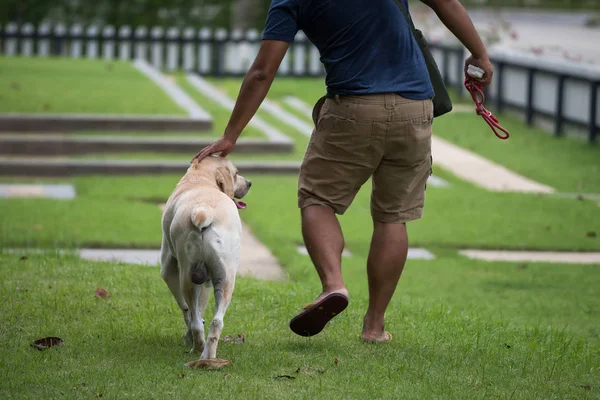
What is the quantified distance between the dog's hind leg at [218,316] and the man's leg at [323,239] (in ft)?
1.82

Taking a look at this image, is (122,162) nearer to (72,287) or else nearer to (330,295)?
(72,287)

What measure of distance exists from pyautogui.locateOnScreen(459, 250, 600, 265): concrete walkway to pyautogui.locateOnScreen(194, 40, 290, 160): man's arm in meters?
4.27

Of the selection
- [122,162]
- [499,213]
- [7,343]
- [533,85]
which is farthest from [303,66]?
[7,343]

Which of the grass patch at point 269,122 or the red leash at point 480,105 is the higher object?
the red leash at point 480,105

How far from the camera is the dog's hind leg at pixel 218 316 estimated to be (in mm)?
4566

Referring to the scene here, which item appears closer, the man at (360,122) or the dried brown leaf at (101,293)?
the man at (360,122)

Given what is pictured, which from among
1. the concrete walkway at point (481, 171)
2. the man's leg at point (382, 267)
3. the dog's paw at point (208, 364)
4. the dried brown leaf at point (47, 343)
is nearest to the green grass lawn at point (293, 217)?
the concrete walkway at point (481, 171)

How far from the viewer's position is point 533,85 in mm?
17500

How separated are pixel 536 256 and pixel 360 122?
4532mm

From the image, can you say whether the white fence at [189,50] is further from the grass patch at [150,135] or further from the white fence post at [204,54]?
the grass patch at [150,135]

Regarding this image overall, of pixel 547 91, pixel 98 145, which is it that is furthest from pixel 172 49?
pixel 98 145

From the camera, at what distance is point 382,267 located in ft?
17.0

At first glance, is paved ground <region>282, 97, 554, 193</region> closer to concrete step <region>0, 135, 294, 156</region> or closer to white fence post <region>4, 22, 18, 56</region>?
concrete step <region>0, 135, 294, 156</region>

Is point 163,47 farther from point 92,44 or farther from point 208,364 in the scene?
point 208,364
